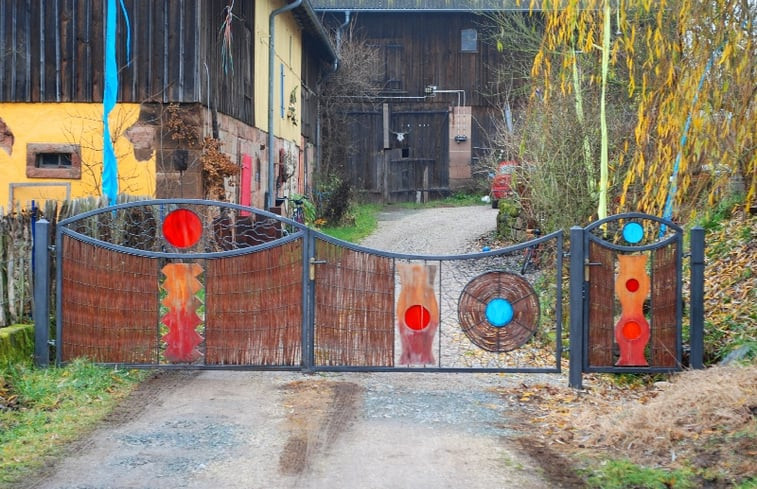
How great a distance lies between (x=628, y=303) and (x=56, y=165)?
1021 centimetres

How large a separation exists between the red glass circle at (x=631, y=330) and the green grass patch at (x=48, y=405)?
4194 mm

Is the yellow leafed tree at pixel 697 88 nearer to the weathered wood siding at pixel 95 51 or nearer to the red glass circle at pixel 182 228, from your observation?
the red glass circle at pixel 182 228

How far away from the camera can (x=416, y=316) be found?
855 centimetres

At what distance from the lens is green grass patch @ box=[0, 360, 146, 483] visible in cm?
636

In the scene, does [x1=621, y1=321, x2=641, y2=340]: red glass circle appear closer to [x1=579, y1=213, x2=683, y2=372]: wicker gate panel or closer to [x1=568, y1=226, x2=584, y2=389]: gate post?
[x1=579, y1=213, x2=683, y2=372]: wicker gate panel

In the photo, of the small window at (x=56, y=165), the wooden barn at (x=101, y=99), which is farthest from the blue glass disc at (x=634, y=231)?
the small window at (x=56, y=165)

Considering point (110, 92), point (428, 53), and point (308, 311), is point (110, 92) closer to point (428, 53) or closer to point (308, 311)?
point (308, 311)

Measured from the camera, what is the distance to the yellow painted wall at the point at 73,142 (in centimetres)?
1515

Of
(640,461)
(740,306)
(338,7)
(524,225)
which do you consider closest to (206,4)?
(524,225)

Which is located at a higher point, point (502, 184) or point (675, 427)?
point (502, 184)

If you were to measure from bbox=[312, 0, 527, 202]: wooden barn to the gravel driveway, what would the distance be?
28.6 m

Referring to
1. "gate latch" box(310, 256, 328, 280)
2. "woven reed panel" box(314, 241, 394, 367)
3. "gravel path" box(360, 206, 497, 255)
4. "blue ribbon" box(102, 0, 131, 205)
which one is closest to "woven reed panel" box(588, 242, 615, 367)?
"woven reed panel" box(314, 241, 394, 367)

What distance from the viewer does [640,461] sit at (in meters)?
6.18

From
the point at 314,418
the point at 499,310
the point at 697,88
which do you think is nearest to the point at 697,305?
the point at 499,310
